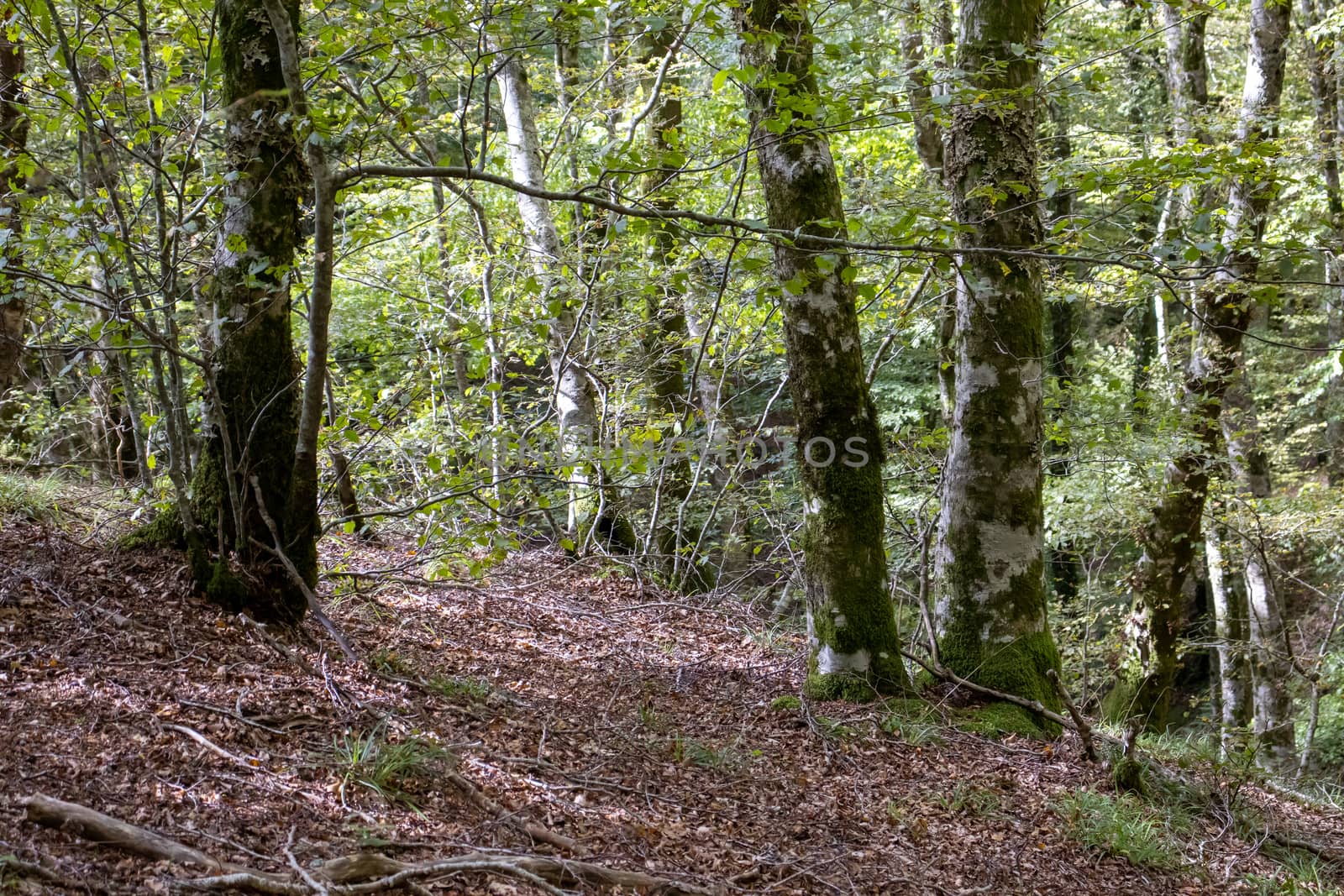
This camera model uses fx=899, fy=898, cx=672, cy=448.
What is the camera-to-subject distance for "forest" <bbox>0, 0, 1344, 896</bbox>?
3607 millimetres

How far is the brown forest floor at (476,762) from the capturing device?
307cm

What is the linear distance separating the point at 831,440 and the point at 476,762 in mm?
2922

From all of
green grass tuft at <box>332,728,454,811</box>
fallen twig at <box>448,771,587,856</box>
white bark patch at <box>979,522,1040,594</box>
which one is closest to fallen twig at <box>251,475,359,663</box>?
green grass tuft at <box>332,728,454,811</box>

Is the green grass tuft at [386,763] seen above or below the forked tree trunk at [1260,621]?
above

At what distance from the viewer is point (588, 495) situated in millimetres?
5602

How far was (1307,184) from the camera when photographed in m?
12.0

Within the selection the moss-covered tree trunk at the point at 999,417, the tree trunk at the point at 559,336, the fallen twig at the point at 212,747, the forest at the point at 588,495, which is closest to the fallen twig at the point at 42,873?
the forest at the point at 588,495

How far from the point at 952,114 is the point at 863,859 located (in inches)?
184

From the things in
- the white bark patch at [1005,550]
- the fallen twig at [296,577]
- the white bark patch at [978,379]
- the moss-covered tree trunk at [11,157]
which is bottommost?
the white bark patch at [1005,550]

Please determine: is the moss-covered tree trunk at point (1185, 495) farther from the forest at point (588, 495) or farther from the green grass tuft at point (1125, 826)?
the green grass tuft at point (1125, 826)

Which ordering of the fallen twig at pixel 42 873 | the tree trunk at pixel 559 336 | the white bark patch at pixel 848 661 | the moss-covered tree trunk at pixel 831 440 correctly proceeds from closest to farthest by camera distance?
the fallen twig at pixel 42 873 < the moss-covered tree trunk at pixel 831 440 < the white bark patch at pixel 848 661 < the tree trunk at pixel 559 336

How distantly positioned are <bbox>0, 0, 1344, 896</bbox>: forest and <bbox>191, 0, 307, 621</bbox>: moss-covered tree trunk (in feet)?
0.07

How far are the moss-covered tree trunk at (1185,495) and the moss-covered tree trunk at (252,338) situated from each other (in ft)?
26.0

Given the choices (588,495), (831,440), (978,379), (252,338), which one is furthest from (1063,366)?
(252,338)
